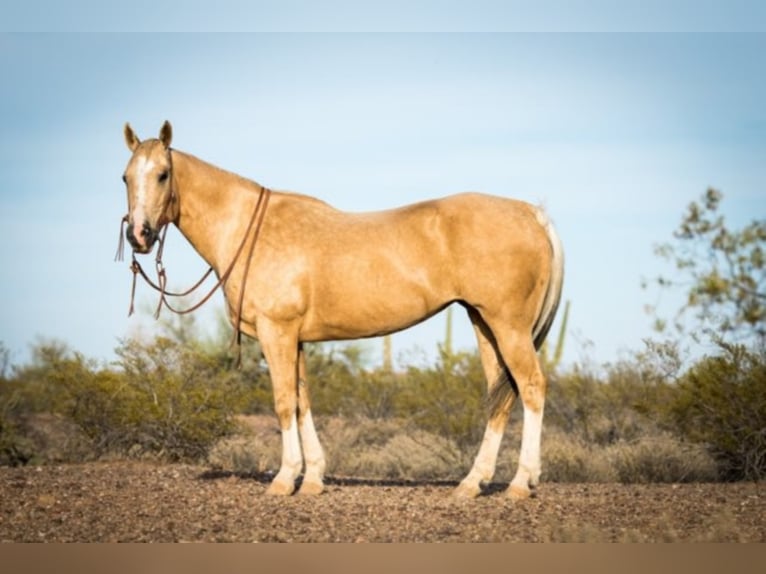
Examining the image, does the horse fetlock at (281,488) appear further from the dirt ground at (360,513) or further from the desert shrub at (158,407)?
the desert shrub at (158,407)

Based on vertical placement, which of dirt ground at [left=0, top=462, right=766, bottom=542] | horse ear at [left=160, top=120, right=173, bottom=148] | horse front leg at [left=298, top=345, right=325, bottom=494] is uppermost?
horse ear at [left=160, top=120, right=173, bottom=148]

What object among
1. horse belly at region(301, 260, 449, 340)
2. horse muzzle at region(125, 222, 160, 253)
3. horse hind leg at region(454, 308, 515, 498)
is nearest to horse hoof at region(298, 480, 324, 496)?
horse hind leg at region(454, 308, 515, 498)

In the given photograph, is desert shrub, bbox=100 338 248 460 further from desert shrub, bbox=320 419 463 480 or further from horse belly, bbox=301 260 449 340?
horse belly, bbox=301 260 449 340

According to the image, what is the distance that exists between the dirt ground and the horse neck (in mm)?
2307

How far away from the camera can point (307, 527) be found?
705 cm

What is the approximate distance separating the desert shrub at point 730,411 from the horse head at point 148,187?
21.1 ft

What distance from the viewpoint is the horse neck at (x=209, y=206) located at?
8945 millimetres

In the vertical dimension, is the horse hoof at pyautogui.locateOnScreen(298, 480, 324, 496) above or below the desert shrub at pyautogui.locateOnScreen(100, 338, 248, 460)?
below

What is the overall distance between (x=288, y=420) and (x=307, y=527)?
1.69 metres

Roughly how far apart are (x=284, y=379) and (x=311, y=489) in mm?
1048

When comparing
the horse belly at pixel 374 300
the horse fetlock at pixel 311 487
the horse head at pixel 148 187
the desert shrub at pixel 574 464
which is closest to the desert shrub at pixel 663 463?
the desert shrub at pixel 574 464

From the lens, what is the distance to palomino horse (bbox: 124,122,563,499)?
8.40 m

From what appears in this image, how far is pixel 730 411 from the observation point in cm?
1056

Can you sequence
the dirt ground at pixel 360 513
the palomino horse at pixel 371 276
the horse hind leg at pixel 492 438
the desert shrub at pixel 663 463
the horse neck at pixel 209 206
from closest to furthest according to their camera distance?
the dirt ground at pixel 360 513
the palomino horse at pixel 371 276
the horse hind leg at pixel 492 438
the horse neck at pixel 209 206
the desert shrub at pixel 663 463
